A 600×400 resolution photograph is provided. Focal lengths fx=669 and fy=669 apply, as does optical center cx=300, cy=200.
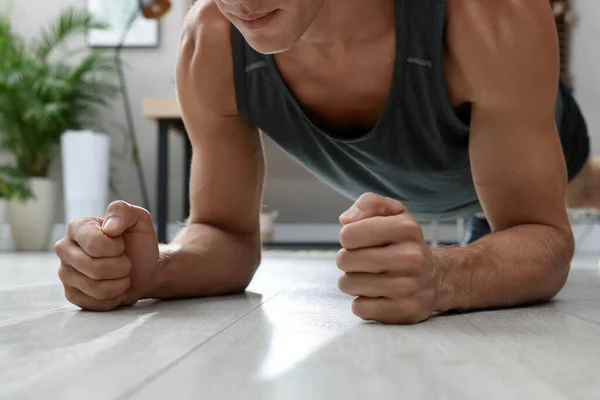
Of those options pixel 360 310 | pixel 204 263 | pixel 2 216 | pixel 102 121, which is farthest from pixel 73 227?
pixel 102 121

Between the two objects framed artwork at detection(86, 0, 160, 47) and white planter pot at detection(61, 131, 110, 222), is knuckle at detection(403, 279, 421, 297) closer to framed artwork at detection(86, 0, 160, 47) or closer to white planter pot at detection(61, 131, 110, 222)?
white planter pot at detection(61, 131, 110, 222)

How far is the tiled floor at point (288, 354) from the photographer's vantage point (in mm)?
409

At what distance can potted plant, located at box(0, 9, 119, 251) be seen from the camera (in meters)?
3.19

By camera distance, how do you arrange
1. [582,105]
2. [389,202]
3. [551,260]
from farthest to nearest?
1. [582,105]
2. [551,260]
3. [389,202]

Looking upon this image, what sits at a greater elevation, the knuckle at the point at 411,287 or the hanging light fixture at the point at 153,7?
the hanging light fixture at the point at 153,7

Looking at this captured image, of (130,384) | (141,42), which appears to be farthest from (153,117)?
(130,384)

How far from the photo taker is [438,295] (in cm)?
68

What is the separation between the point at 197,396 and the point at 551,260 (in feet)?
1.83

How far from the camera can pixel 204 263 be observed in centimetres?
91

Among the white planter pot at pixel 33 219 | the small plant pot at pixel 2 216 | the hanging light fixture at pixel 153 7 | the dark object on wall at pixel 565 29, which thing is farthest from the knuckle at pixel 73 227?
the dark object on wall at pixel 565 29

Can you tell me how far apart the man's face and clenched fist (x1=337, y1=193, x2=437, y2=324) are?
9.4 inches

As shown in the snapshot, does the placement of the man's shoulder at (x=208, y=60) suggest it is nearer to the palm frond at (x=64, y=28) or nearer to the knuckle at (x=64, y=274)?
the knuckle at (x=64, y=274)

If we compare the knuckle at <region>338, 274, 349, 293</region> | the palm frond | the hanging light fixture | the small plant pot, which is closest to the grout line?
the knuckle at <region>338, 274, 349, 293</region>

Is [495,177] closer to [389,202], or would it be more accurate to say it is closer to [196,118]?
[389,202]
